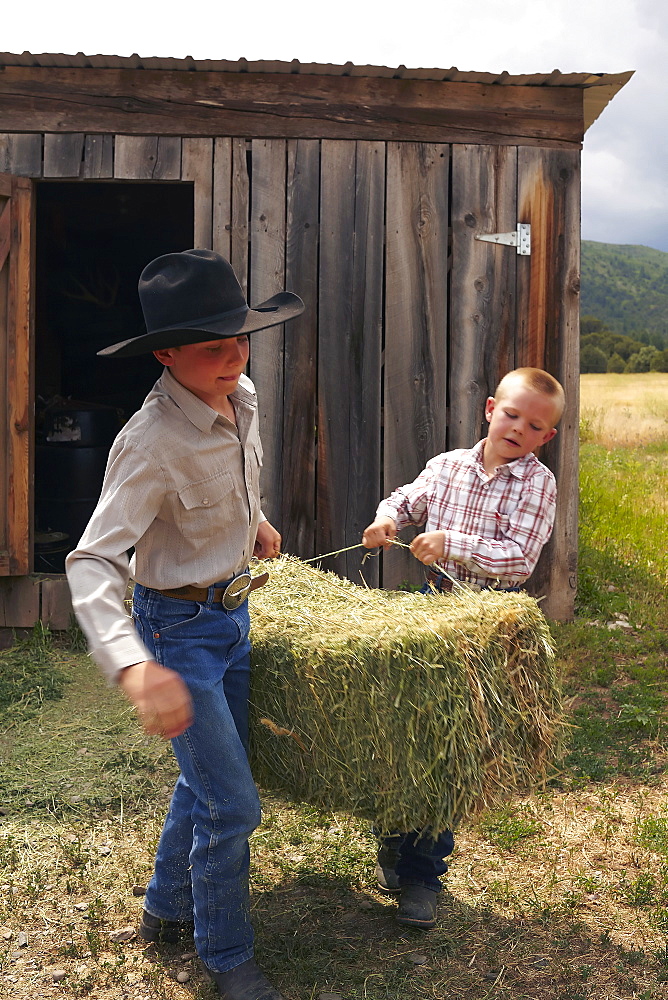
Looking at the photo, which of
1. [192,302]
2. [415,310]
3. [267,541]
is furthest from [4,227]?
[192,302]

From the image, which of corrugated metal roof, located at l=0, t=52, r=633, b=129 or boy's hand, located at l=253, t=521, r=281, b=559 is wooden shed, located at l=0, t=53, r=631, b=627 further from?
boy's hand, located at l=253, t=521, r=281, b=559

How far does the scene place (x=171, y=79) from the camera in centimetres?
588

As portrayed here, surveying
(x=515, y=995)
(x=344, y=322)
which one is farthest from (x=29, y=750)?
(x=344, y=322)

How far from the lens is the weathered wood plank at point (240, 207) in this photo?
5.95m

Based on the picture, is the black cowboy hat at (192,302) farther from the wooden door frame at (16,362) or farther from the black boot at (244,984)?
the wooden door frame at (16,362)

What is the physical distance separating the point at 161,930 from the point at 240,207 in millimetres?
4511

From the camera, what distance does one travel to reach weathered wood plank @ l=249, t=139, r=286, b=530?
19.5 feet

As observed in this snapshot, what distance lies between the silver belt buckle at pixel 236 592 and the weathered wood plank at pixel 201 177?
3.87m

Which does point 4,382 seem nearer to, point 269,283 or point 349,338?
point 269,283

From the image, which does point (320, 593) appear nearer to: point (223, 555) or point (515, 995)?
point (223, 555)

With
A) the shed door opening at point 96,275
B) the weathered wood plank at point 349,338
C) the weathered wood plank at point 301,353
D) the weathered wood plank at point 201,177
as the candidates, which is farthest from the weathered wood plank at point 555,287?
the shed door opening at point 96,275

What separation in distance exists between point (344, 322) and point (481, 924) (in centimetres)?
397

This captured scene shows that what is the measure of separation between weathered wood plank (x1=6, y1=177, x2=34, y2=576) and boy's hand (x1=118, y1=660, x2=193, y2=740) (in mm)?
4064

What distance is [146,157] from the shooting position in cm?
593
